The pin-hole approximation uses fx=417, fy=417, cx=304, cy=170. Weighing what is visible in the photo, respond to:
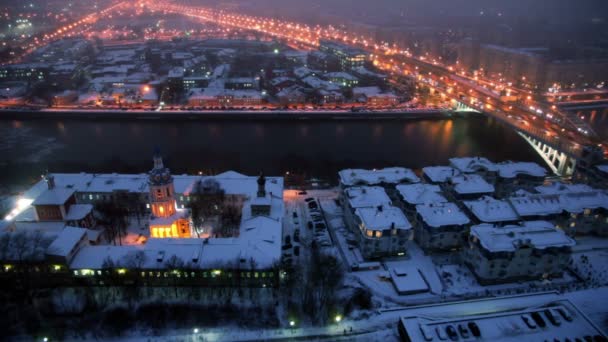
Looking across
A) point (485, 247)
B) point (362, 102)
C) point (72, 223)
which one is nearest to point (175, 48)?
point (362, 102)

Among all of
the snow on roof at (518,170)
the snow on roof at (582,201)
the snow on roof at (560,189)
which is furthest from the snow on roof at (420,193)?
the snow on roof at (582,201)

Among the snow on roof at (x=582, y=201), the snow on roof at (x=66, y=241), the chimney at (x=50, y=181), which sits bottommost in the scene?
the snow on roof at (x=66, y=241)

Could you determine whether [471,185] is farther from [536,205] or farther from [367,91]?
[367,91]

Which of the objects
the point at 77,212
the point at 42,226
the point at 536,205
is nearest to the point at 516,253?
the point at 536,205

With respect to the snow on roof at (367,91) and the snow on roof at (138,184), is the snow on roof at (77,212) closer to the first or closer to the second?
the snow on roof at (138,184)

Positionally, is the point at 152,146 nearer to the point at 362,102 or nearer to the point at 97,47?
the point at 362,102

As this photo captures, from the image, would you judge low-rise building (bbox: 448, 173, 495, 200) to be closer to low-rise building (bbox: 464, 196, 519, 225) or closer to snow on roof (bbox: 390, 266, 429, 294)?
low-rise building (bbox: 464, 196, 519, 225)
